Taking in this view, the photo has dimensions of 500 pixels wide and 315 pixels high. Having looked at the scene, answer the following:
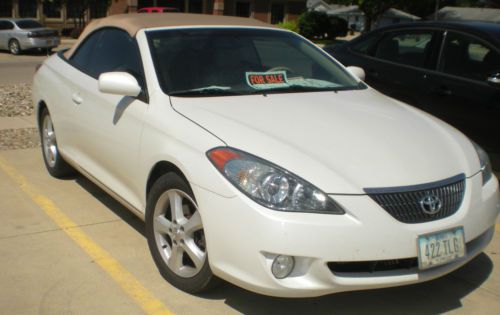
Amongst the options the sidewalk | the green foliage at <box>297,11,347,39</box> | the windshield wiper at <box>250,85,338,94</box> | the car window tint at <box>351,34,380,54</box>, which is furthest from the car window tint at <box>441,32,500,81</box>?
the green foliage at <box>297,11,347,39</box>

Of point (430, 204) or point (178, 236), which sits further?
point (178, 236)

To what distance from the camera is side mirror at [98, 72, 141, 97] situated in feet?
12.8

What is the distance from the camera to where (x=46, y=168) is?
20.1 ft

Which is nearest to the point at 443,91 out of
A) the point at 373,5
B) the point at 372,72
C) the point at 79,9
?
the point at 372,72

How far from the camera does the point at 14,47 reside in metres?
23.1

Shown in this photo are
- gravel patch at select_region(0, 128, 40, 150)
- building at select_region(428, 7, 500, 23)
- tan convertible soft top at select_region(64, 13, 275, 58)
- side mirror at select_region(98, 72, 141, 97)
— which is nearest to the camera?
side mirror at select_region(98, 72, 141, 97)

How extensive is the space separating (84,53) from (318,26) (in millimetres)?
37638

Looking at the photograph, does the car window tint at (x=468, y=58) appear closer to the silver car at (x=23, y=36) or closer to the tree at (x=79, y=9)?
the silver car at (x=23, y=36)

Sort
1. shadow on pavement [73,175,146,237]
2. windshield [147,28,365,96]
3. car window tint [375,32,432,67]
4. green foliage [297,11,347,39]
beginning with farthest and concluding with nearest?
green foliage [297,11,347,39], car window tint [375,32,432,67], shadow on pavement [73,175,146,237], windshield [147,28,365,96]

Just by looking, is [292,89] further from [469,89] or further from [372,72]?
[372,72]

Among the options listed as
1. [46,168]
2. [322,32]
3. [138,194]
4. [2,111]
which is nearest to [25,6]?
[322,32]

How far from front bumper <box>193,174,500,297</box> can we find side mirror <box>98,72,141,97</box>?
1108 millimetres

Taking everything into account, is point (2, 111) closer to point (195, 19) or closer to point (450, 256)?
point (195, 19)

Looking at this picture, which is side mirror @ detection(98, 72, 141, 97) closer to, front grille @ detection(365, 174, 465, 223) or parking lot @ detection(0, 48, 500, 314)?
parking lot @ detection(0, 48, 500, 314)
